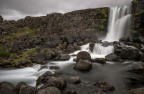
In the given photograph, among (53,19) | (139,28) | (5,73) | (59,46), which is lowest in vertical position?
(5,73)

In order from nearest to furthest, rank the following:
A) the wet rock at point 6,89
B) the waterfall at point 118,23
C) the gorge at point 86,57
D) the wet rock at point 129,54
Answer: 1. the wet rock at point 6,89
2. the gorge at point 86,57
3. the wet rock at point 129,54
4. the waterfall at point 118,23

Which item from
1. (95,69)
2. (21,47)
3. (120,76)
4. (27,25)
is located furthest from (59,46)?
(27,25)

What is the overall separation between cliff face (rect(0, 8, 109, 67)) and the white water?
2809 mm

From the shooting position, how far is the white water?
79.8 feet

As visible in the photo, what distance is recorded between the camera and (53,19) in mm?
75625

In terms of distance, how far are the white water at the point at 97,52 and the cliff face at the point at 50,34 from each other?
281 centimetres

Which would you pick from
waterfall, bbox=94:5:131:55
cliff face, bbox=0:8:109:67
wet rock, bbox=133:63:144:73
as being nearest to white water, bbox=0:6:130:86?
waterfall, bbox=94:5:131:55

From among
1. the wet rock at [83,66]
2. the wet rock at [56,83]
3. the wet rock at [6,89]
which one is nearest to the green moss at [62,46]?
the wet rock at [83,66]

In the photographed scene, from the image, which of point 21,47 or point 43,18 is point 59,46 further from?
point 43,18

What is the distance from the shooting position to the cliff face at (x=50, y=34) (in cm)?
3841

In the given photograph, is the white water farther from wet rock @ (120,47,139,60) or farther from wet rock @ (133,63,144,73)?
wet rock @ (133,63,144,73)

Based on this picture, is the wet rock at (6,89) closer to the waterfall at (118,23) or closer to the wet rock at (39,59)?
the wet rock at (39,59)

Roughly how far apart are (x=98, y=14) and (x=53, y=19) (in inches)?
799

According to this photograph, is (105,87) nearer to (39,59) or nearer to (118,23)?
(39,59)
